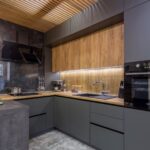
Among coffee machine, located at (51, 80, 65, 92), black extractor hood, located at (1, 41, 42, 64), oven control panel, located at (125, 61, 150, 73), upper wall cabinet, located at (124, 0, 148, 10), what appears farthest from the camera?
coffee machine, located at (51, 80, 65, 92)

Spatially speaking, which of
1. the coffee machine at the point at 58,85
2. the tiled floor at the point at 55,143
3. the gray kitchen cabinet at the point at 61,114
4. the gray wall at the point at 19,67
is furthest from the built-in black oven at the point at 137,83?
the gray wall at the point at 19,67

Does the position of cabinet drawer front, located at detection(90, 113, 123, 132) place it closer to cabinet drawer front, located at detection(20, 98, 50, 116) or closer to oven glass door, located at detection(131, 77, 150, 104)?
oven glass door, located at detection(131, 77, 150, 104)

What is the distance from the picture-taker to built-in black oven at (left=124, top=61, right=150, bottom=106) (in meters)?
1.74

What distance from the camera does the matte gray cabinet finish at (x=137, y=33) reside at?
1.79 metres

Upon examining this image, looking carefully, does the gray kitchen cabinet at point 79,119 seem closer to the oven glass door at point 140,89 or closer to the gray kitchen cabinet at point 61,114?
the gray kitchen cabinet at point 61,114

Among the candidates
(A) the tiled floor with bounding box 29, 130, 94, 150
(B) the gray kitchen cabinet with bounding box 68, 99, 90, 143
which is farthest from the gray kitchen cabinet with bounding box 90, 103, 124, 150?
(A) the tiled floor with bounding box 29, 130, 94, 150

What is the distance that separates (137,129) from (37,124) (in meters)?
1.97

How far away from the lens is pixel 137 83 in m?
1.84

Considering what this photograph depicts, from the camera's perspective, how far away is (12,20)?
3.19 meters

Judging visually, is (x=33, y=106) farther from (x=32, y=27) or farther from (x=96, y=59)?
(x=32, y=27)

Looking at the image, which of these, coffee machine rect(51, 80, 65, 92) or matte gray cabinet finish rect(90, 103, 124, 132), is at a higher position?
coffee machine rect(51, 80, 65, 92)

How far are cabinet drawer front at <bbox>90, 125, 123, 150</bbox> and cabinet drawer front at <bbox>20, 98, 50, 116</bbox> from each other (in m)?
1.17

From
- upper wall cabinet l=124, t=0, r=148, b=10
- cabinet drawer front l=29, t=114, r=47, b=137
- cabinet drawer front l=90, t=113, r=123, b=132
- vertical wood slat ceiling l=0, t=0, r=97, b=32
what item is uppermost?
A: vertical wood slat ceiling l=0, t=0, r=97, b=32

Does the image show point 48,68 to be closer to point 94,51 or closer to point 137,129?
point 94,51
